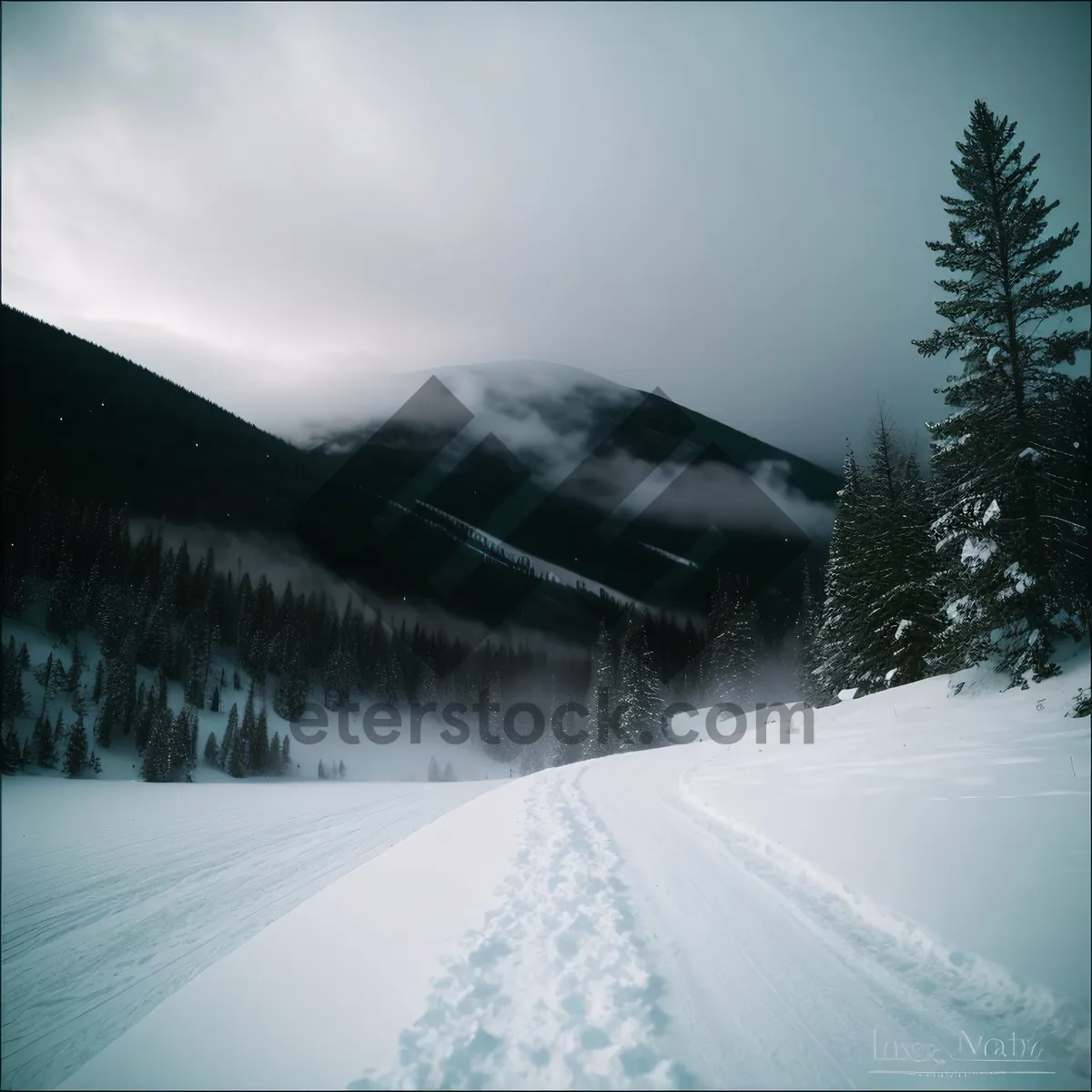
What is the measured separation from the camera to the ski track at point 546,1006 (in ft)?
10.9

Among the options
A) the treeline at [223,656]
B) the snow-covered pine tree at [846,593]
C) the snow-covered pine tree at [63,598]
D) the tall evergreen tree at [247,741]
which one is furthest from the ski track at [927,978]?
the snow-covered pine tree at [63,598]

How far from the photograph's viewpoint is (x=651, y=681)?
4138 cm

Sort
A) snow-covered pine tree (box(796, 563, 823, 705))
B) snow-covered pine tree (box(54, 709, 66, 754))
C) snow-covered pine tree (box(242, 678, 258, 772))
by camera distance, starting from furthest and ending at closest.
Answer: snow-covered pine tree (box(242, 678, 258, 772)) < snow-covered pine tree (box(54, 709, 66, 754)) < snow-covered pine tree (box(796, 563, 823, 705))

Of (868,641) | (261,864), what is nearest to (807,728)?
(868,641)

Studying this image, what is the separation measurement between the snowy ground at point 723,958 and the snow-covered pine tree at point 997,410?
2.46 m

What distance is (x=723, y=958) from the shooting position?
182 inches

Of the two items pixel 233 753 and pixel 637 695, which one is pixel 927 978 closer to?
pixel 637 695

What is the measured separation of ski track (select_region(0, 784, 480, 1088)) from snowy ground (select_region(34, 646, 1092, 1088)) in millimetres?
762

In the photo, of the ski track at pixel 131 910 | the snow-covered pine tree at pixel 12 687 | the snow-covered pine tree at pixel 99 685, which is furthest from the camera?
the snow-covered pine tree at pixel 99 685

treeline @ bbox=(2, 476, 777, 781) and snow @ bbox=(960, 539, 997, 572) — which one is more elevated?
snow @ bbox=(960, 539, 997, 572)

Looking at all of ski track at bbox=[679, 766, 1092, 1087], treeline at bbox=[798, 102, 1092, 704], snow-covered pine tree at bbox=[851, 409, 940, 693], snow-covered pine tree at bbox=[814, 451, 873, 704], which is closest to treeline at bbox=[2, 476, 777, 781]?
snow-covered pine tree at bbox=[814, 451, 873, 704]

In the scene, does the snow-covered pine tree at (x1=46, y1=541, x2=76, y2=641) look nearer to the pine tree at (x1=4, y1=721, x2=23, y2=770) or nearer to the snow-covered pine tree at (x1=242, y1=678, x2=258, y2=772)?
the pine tree at (x1=4, y1=721, x2=23, y2=770)

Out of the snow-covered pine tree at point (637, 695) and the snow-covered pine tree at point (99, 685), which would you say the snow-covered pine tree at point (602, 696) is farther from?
the snow-covered pine tree at point (99, 685)

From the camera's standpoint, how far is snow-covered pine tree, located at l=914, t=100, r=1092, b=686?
10.0 metres
